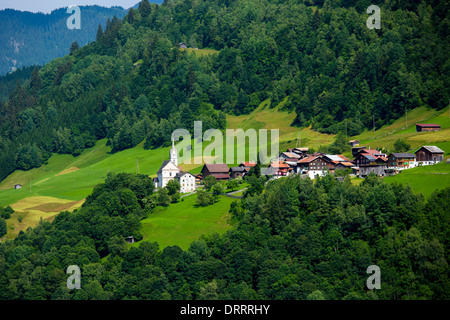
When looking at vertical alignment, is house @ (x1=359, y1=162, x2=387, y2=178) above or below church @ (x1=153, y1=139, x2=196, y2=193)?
above

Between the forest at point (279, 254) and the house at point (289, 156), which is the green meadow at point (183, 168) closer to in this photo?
the forest at point (279, 254)

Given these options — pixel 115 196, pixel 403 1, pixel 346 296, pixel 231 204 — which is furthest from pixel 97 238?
pixel 403 1

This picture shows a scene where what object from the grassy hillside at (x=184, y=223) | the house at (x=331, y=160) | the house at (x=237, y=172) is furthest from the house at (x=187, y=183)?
the house at (x=331, y=160)

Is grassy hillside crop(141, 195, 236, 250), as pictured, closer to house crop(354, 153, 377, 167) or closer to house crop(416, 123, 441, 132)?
house crop(354, 153, 377, 167)

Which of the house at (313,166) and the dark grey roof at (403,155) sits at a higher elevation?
the dark grey roof at (403,155)

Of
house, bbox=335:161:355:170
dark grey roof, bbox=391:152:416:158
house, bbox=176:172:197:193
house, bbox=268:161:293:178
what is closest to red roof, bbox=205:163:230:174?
house, bbox=176:172:197:193

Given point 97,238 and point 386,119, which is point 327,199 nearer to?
point 97,238
